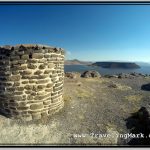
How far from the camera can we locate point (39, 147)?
Answer: 17.8 feet

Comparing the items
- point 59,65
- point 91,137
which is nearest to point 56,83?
point 59,65

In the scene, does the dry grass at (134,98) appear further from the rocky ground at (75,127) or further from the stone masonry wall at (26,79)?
the stone masonry wall at (26,79)

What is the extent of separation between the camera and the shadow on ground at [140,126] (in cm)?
586

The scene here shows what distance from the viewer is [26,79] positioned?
661 cm

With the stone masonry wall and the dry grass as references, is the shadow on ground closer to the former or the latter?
the dry grass

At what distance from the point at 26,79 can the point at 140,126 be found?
474cm

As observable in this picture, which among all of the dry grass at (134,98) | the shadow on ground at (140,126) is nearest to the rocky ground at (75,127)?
the shadow on ground at (140,126)

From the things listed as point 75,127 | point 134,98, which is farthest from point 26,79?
point 134,98

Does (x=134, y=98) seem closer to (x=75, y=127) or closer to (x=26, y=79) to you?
(x=75, y=127)

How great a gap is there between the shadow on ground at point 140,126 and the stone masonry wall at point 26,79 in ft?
11.2

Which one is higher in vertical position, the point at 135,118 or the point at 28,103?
the point at 28,103

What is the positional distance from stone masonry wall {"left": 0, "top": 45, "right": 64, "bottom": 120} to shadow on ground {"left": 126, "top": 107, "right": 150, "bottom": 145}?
3.43 m

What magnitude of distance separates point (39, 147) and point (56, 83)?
2774mm

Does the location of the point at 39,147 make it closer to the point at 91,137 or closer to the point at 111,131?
the point at 91,137
